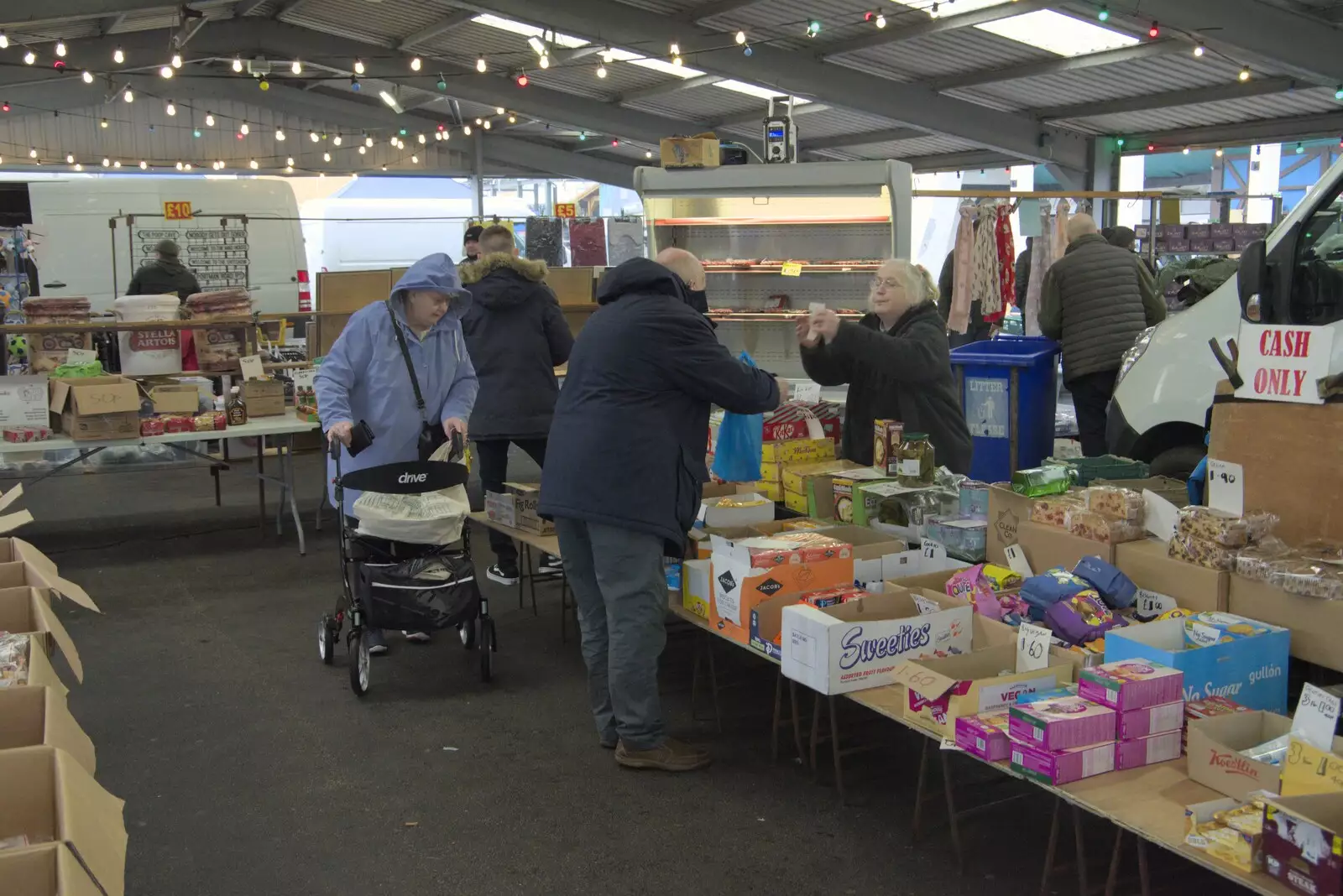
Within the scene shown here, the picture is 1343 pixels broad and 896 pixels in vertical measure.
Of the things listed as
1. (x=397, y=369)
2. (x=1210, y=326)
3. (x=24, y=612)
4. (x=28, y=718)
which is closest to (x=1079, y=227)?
(x=1210, y=326)

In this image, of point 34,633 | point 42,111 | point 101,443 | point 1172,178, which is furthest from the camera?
point 1172,178

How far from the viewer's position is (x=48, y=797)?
196cm

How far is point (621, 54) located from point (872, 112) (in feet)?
9.40

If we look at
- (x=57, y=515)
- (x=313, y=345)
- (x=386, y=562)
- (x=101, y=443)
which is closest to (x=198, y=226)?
(x=313, y=345)

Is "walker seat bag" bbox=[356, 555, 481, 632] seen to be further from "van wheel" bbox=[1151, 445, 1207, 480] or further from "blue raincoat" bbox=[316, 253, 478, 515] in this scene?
A: "van wheel" bbox=[1151, 445, 1207, 480]

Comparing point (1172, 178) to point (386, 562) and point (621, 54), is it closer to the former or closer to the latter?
point (621, 54)

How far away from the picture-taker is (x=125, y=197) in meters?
11.5

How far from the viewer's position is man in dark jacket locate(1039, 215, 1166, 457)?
7.18 metres

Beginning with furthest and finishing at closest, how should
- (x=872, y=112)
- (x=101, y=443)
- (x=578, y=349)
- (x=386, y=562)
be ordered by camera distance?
(x=872, y=112) → (x=101, y=443) → (x=386, y=562) → (x=578, y=349)

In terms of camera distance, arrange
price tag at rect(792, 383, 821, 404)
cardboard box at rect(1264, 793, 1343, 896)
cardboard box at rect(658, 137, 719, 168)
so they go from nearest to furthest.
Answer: cardboard box at rect(1264, 793, 1343, 896)
price tag at rect(792, 383, 821, 404)
cardboard box at rect(658, 137, 719, 168)

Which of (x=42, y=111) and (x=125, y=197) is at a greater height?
(x=42, y=111)

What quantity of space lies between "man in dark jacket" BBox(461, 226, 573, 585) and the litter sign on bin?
3.06 m

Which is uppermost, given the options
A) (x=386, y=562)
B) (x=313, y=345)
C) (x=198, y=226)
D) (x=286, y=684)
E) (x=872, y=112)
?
(x=872, y=112)

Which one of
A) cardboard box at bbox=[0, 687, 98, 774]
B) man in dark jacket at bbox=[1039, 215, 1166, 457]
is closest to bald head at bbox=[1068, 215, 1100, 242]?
man in dark jacket at bbox=[1039, 215, 1166, 457]
